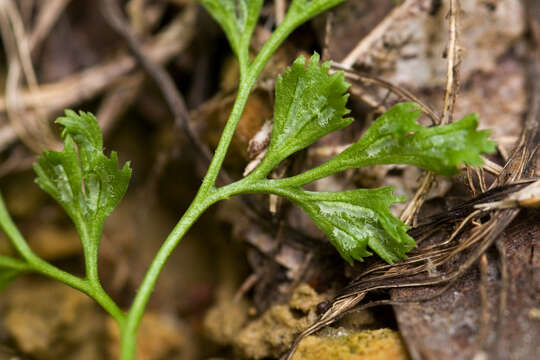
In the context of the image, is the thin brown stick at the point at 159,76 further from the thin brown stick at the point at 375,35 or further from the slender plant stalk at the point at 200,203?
the thin brown stick at the point at 375,35

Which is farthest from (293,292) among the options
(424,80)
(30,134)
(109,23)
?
(109,23)

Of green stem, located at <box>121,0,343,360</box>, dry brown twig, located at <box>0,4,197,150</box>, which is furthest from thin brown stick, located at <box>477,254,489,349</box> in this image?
dry brown twig, located at <box>0,4,197,150</box>

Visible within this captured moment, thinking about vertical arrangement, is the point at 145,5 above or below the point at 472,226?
above

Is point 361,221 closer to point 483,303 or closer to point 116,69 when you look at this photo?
point 483,303

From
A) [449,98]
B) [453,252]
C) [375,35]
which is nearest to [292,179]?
[453,252]

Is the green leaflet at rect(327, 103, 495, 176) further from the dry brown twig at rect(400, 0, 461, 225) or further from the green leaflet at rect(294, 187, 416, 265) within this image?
the dry brown twig at rect(400, 0, 461, 225)

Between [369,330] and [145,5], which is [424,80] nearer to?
[369,330]

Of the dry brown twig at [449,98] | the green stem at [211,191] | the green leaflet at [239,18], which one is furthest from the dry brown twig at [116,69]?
the dry brown twig at [449,98]
